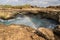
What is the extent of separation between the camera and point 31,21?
13.1 metres

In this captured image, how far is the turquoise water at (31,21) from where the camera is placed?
12.5m

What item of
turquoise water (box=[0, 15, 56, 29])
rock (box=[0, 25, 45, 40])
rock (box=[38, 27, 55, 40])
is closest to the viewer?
rock (box=[0, 25, 45, 40])

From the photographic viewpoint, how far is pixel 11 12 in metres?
14.0

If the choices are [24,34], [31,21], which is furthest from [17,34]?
[31,21]

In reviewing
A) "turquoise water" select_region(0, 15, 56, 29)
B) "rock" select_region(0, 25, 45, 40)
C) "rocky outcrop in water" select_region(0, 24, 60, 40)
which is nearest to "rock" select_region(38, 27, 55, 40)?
Answer: "rocky outcrop in water" select_region(0, 24, 60, 40)

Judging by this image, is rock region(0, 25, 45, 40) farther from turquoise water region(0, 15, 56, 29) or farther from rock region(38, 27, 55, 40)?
turquoise water region(0, 15, 56, 29)

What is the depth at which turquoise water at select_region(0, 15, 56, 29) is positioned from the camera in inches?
492

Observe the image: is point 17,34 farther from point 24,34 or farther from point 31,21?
point 31,21

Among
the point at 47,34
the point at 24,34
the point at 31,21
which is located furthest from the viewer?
the point at 31,21

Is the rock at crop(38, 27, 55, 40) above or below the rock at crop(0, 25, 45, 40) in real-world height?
below

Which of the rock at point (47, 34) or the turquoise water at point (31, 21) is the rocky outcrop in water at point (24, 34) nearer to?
the rock at point (47, 34)

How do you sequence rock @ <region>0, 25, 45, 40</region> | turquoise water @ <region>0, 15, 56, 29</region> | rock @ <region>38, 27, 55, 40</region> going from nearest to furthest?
rock @ <region>0, 25, 45, 40</region> → rock @ <region>38, 27, 55, 40</region> → turquoise water @ <region>0, 15, 56, 29</region>

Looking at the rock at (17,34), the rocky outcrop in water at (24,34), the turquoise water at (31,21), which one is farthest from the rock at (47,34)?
the turquoise water at (31,21)

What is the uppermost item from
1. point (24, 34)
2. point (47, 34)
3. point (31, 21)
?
point (24, 34)
